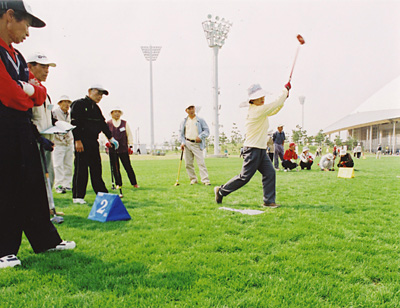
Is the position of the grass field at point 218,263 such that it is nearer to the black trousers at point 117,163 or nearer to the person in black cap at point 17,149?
the person in black cap at point 17,149

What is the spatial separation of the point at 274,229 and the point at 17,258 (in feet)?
9.53

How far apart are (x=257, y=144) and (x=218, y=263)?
2833 millimetres

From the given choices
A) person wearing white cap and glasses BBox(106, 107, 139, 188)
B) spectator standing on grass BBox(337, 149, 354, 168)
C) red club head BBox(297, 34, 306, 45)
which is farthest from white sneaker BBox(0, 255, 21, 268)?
spectator standing on grass BBox(337, 149, 354, 168)

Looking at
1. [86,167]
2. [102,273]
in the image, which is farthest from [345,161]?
[102,273]

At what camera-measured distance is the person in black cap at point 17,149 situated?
2.67 m

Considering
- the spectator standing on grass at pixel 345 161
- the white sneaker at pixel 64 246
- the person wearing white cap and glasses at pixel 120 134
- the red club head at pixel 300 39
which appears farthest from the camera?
the spectator standing on grass at pixel 345 161

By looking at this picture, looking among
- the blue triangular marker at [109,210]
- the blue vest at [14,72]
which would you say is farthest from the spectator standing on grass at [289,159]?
the blue vest at [14,72]

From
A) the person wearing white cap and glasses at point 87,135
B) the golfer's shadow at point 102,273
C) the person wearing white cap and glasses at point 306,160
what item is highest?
the person wearing white cap and glasses at point 87,135

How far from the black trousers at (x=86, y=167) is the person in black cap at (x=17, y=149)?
8.89 feet

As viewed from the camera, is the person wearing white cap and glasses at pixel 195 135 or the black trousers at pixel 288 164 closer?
the person wearing white cap and glasses at pixel 195 135

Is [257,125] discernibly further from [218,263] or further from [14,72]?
[14,72]

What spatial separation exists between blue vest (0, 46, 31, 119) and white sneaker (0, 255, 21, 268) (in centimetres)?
132

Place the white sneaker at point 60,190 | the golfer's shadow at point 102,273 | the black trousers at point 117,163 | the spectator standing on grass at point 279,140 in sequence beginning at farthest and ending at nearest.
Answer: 1. the spectator standing on grass at point 279,140
2. the white sneaker at point 60,190
3. the black trousers at point 117,163
4. the golfer's shadow at point 102,273

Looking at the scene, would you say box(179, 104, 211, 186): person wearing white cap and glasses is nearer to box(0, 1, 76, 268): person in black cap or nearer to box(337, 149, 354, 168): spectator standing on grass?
box(0, 1, 76, 268): person in black cap
